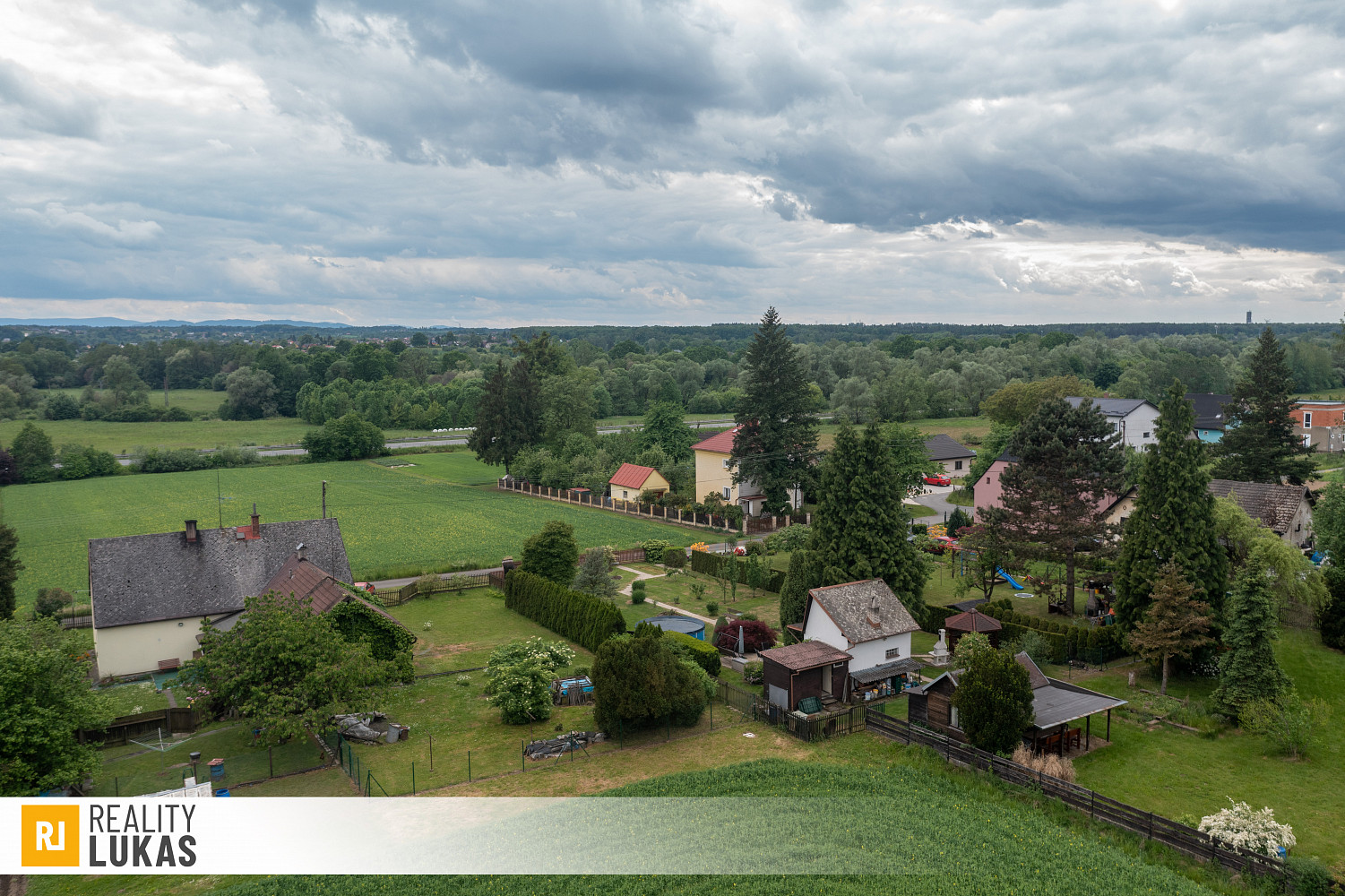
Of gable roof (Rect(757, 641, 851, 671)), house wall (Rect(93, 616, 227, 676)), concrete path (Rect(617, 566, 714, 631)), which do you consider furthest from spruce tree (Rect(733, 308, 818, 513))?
house wall (Rect(93, 616, 227, 676))

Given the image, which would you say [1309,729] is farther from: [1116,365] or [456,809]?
[1116,365]

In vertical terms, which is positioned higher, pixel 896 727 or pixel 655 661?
pixel 655 661

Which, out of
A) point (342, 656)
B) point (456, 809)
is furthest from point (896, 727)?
point (342, 656)

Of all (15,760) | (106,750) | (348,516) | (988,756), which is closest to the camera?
(15,760)

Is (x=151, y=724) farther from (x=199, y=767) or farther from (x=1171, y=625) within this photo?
(x=1171, y=625)

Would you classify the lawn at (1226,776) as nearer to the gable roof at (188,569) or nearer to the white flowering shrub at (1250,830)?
the white flowering shrub at (1250,830)
